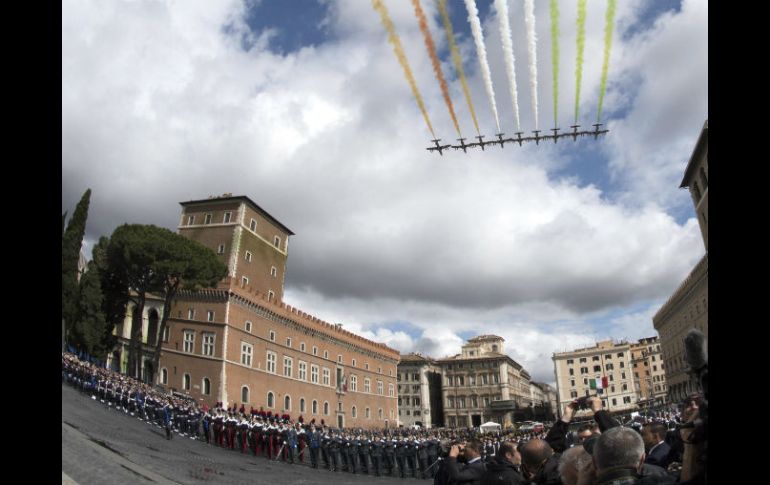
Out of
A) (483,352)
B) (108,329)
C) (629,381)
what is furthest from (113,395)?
(629,381)

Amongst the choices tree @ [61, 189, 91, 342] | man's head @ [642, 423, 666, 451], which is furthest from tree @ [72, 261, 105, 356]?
man's head @ [642, 423, 666, 451]

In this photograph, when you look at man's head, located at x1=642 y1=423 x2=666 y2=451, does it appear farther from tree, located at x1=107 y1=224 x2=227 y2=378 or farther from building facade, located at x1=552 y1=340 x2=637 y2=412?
building facade, located at x1=552 y1=340 x2=637 y2=412

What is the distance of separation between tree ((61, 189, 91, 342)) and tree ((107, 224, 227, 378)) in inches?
109

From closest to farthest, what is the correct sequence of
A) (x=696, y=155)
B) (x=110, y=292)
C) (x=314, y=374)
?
(x=696, y=155)
(x=110, y=292)
(x=314, y=374)

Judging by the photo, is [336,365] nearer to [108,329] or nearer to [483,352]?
[108,329]

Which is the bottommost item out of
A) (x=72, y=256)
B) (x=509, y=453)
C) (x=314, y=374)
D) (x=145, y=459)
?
→ (x=145, y=459)

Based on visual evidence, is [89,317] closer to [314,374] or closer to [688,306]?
[314,374]

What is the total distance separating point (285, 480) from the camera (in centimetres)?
1886

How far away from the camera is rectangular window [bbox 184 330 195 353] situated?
149 ft

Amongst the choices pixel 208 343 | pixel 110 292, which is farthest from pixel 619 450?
pixel 110 292

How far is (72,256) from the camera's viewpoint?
42.8 m

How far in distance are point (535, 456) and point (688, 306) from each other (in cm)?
5907

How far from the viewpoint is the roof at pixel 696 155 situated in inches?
1388

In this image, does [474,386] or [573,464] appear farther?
[474,386]
